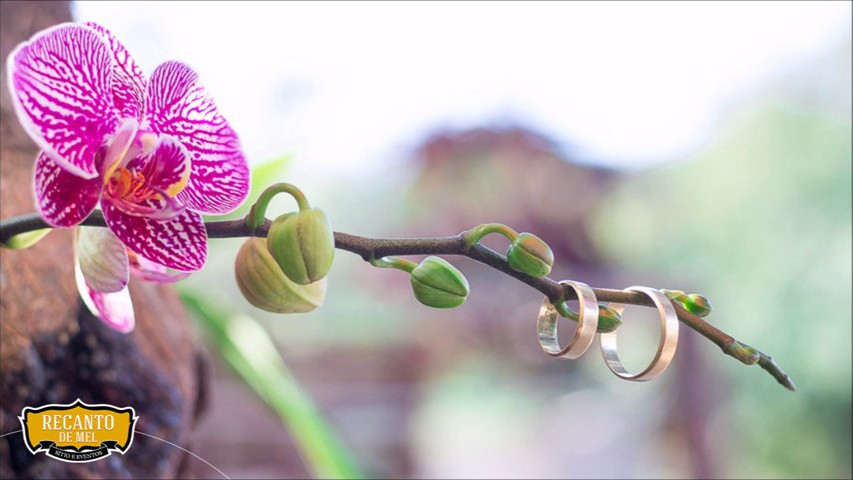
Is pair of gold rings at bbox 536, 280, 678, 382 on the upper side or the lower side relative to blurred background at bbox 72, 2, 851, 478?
upper

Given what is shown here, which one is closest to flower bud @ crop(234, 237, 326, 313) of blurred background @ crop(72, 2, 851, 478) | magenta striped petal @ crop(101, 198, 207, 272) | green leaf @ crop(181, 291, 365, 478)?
magenta striped petal @ crop(101, 198, 207, 272)

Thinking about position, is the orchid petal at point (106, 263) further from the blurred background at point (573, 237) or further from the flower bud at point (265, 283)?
the blurred background at point (573, 237)

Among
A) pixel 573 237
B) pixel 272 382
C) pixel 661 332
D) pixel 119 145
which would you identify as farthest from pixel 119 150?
pixel 573 237

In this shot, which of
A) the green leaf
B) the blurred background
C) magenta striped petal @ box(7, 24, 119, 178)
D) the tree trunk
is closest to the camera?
magenta striped petal @ box(7, 24, 119, 178)

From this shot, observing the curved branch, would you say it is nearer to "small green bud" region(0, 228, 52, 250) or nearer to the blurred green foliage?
"small green bud" region(0, 228, 52, 250)

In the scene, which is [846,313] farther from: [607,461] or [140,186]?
[140,186]
